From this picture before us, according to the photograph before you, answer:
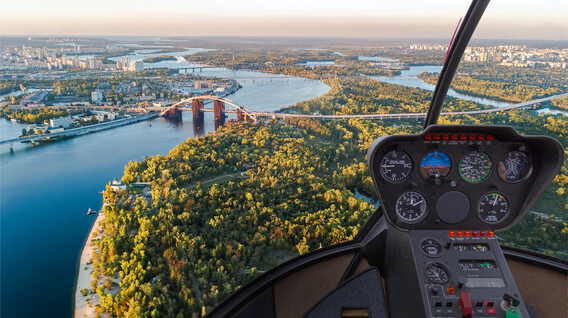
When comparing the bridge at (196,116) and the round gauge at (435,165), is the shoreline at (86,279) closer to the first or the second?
the round gauge at (435,165)

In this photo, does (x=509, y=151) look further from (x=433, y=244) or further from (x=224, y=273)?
(x=224, y=273)

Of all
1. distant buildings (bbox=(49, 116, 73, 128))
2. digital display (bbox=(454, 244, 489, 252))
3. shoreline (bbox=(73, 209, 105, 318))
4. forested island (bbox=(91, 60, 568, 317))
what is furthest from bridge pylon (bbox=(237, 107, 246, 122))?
digital display (bbox=(454, 244, 489, 252))

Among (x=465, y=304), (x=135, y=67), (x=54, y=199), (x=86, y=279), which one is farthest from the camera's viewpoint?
(x=135, y=67)

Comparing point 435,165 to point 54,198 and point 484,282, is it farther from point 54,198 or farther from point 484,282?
point 54,198

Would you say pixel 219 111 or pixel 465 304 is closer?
pixel 465 304

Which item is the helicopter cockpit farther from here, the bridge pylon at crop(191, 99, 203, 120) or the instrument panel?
the bridge pylon at crop(191, 99, 203, 120)

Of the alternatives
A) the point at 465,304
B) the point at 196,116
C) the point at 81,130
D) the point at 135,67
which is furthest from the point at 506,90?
the point at 135,67

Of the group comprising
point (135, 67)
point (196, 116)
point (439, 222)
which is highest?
point (439, 222)
